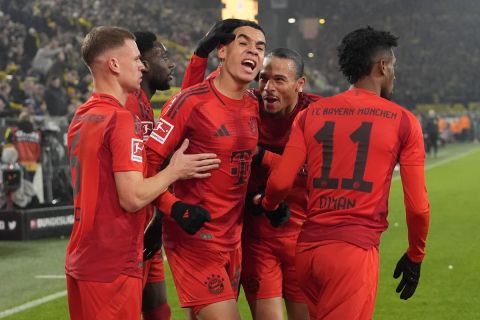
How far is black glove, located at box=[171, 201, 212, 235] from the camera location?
5145mm

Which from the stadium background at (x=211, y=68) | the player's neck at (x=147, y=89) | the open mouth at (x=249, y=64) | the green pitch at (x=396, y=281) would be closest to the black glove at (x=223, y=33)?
the open mouth at (x=249, y=64)

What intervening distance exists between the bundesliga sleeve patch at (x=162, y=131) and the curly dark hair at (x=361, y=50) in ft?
3.38

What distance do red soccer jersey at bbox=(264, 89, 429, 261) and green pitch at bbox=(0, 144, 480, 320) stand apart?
400 cm

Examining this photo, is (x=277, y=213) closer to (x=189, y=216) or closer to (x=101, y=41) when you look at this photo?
(x=189, y=216)

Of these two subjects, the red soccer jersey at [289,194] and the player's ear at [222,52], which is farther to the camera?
the red soccer jersey at [289,194]

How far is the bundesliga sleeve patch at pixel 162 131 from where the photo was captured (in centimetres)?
545

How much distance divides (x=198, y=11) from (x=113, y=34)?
42470 millimetres

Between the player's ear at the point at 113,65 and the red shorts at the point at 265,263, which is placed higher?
the player's ear at the point at 113,65

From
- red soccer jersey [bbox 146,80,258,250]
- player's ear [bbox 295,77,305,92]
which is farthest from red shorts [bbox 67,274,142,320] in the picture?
player's ear [bbox 295,77,305,92]

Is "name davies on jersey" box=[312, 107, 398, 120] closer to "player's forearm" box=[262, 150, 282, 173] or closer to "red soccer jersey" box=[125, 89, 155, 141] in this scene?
"player's forearm" box=[262, 150, 282, 173]

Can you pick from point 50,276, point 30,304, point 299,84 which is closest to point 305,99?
point 299,84

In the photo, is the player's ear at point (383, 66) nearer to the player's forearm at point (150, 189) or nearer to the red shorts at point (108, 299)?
the player's forearm at point (150, 189)

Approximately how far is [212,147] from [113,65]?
1031 mm

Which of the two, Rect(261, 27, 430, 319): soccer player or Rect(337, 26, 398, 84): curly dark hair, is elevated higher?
Rect(337, 26, 398, 84): curly dark hair
